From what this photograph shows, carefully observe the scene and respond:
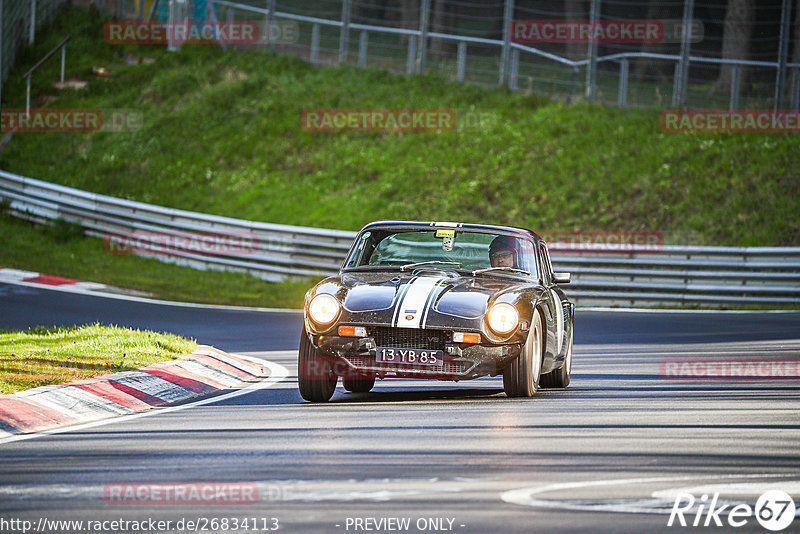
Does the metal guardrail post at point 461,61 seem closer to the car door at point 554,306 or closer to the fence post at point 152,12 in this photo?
the fence post at point 152,12

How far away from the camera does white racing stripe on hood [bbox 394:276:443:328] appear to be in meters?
8.84

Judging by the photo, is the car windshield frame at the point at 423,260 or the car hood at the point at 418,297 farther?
the car windshield frame at the point at 423,260

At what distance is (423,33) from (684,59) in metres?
7.26

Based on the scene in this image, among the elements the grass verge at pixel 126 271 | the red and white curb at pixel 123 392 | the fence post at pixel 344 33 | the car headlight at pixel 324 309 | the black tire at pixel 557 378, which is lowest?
the grass verge at pixel 126 271

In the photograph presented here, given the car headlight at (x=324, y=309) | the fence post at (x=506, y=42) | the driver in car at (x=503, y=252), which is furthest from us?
the fence post at (x=506, y=42)

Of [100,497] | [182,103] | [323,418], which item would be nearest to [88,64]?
[182,103]

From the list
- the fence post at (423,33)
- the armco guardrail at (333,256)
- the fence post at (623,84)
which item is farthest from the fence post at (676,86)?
the armco guardrail at (333,256)

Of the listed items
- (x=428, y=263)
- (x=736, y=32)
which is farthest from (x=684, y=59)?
(x=428, y=263)

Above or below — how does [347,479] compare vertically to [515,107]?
below

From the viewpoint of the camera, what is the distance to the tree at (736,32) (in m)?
26.4

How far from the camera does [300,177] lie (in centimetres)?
2934

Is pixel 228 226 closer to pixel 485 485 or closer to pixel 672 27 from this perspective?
pixel 672 27

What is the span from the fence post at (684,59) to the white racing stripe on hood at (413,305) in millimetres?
17768

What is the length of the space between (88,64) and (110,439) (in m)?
31.8
